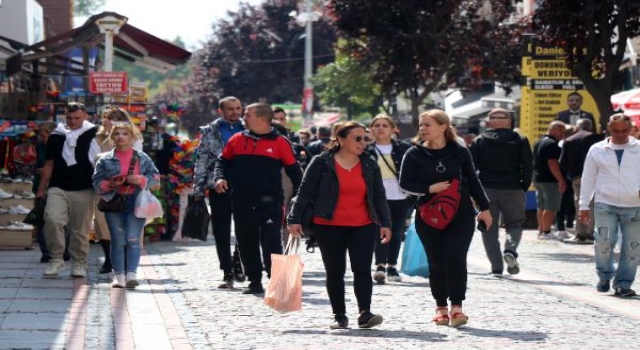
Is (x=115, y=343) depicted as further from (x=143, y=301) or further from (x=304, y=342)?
(x=143, y=301)

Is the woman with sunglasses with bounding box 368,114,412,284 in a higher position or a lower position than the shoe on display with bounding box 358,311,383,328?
higher

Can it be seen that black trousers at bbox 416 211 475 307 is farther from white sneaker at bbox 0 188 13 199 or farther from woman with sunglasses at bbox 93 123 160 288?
white sneaker at bbox 0 188 13 199

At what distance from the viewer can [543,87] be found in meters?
27.5

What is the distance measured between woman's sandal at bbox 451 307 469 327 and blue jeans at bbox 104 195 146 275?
398 centimetres

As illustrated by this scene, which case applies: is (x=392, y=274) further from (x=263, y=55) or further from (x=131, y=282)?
(x=263, y=55)

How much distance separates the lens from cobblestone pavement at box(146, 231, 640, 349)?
10.1 metres

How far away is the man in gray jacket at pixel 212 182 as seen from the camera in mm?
13898

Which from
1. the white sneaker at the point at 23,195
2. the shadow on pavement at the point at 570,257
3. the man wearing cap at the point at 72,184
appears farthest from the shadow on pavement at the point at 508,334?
the white sneaker at the point at 23,195

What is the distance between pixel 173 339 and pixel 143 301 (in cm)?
265

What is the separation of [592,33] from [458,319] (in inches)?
509

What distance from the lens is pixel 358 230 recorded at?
429 inches

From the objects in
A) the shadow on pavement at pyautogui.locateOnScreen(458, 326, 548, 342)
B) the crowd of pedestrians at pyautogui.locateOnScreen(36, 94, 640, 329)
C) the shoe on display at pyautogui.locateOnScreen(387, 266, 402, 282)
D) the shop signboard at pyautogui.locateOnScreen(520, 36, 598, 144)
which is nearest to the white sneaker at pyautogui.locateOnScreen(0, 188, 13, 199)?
the crowd of pedestrians at pyautogui.locateOnScreen(36, 94, 640, 329)

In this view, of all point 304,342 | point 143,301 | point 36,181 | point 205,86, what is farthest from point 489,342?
point 205,86

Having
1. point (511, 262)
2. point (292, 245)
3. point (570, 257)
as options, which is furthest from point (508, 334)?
point (570, 257)
